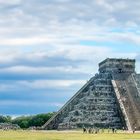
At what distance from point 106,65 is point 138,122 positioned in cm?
1820

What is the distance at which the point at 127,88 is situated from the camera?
81.5 m

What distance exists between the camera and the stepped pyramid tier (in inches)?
2945

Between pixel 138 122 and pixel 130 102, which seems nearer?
pixel 138 122

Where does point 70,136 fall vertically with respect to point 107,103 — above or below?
below

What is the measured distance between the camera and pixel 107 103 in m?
78.7

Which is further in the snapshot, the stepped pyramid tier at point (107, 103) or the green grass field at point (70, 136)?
the stepped pyramid tier at point (107, 103)

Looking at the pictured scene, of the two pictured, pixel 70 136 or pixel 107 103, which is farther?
pixel 107 103

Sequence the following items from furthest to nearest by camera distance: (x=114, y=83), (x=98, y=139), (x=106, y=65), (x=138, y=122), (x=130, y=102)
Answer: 1. (x=106, y=65)
2. (x=114, y=83)
3. (x=130, y=102)
4. (x=138, y=122)
5. (x=98, y=139)

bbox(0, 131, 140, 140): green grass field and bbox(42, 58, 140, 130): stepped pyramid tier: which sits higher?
bbox(42, 58, 140, 130): stepped pyramid tier

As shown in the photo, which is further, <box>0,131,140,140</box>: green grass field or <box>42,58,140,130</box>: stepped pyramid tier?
<box>42,58,140,130</box>: stepped pyramid tier

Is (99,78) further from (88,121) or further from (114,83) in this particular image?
(88,121)

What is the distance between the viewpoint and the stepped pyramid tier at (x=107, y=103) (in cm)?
7481

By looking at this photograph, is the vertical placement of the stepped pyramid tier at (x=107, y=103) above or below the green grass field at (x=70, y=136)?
above

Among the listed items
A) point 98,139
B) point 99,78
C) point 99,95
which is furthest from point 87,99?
point 98,139
